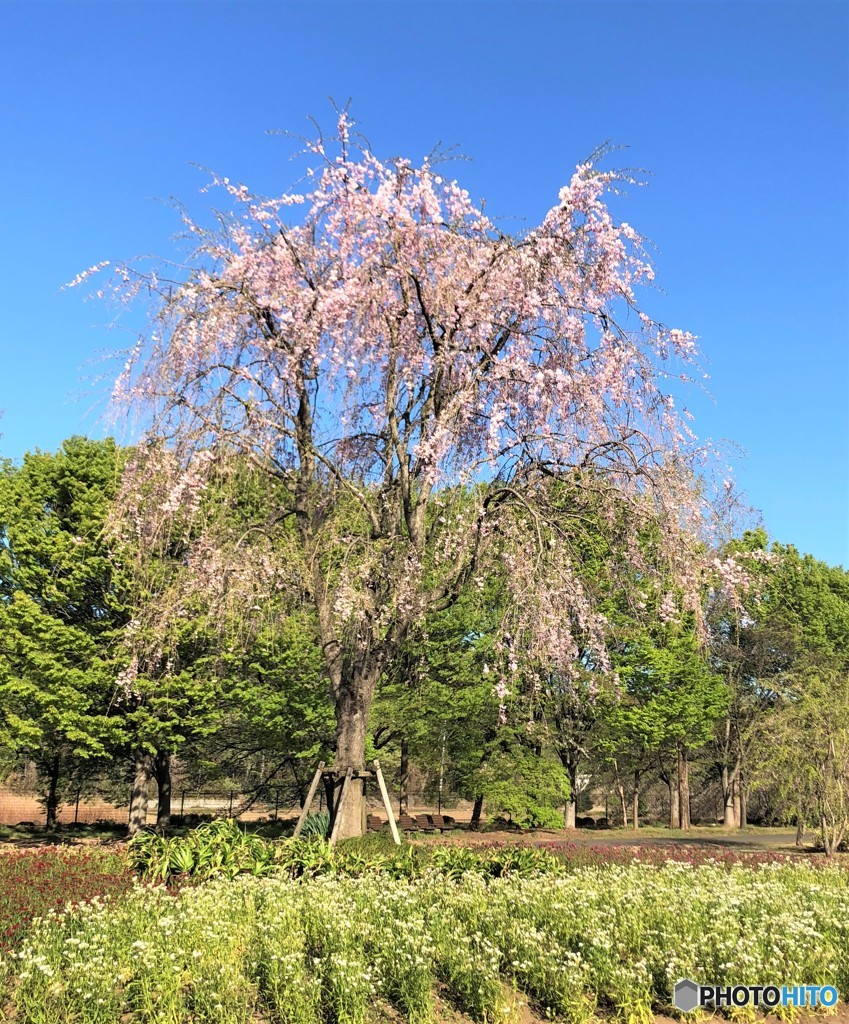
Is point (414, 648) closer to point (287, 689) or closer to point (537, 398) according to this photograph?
A: point (287, 689)

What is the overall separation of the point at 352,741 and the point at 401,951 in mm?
5493

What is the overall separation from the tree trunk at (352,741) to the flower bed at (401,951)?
10.6 ft

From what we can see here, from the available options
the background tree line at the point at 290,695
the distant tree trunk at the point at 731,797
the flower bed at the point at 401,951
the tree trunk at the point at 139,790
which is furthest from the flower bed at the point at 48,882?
the distant tree trunk at the point at 731,797

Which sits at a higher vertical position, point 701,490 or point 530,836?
point 701,490

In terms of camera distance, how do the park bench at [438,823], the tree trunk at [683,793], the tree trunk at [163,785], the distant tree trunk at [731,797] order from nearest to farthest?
the tree trunk at [163,785] < the park bench at [438,823] < the tree trunk at [683,793] < the distant tree trunk at [731,797]

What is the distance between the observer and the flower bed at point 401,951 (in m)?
4.98

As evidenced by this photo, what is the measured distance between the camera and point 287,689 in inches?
875

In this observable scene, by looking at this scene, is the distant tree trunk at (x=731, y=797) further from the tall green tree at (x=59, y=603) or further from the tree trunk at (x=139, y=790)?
the tall green tree at (x=59, y=603)

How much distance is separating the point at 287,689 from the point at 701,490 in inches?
597

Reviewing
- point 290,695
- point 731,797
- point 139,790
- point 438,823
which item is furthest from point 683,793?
point 139,790

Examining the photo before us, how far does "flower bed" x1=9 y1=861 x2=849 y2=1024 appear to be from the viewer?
4.98 metres

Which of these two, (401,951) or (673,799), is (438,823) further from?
(401,951)

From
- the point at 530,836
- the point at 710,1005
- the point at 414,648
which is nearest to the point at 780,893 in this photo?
the point at 710,1005

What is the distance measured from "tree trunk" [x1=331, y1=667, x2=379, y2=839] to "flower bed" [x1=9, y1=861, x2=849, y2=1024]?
3217 millimetres
